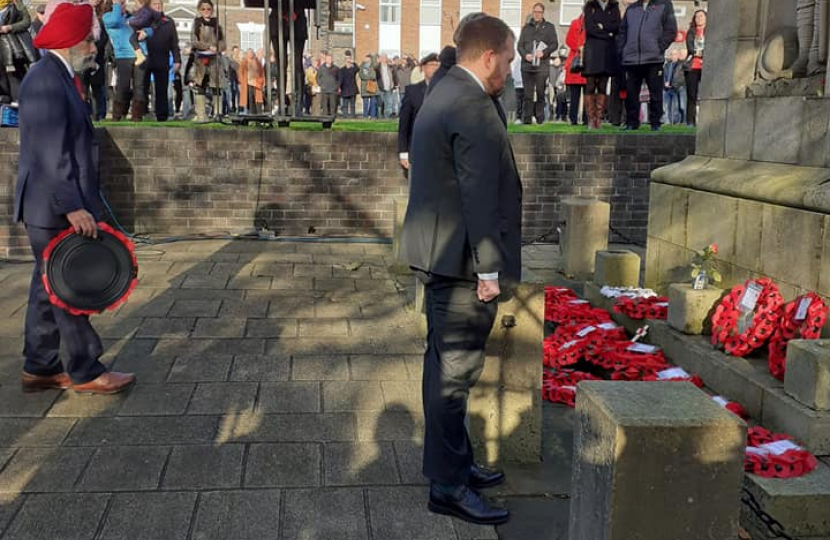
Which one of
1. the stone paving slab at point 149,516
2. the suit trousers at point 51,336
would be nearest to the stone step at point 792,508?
the stone paving slab at point 149,516

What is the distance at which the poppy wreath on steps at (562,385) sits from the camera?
5520 millimetres

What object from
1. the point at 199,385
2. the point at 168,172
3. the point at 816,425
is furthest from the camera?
the point at 168,172

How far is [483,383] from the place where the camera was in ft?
14.5

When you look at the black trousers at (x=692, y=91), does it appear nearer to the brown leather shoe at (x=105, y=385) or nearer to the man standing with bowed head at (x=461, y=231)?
the brown leather shoe at (x=105, y=385)

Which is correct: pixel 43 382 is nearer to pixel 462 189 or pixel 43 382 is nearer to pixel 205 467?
pixel 205 467

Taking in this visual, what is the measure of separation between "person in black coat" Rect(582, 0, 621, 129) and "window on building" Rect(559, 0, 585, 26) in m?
40.8

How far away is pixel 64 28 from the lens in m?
5.05

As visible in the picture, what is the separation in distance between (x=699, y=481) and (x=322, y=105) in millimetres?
24392

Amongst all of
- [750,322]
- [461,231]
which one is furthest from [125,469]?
[750,322]

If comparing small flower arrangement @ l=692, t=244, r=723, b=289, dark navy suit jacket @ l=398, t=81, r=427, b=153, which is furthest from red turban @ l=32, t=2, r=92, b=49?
dark navy suit jacket @ l=398, t=81, r=427, b=153

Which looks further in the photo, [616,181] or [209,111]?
[209,111]

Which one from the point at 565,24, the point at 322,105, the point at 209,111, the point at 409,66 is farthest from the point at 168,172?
the point at 565,24

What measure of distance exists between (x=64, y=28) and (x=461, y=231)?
9.42ft

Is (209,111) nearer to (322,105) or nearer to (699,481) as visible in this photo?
(322,105)
